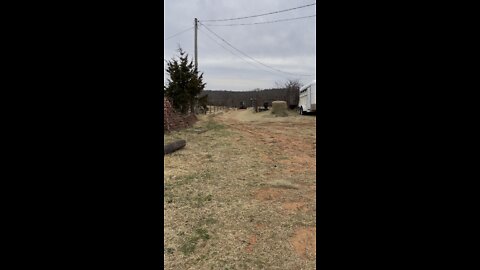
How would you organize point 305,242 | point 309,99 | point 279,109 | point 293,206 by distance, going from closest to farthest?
point 305,242
point 293,206
point 309,99
point 279,109

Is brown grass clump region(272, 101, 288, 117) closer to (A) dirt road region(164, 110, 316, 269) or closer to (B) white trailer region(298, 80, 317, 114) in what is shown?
(B) white trailer region(298, 80, 317, 114)

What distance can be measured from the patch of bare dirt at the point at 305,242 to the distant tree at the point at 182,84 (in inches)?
483

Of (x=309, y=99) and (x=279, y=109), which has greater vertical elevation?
(x=309, y=99)

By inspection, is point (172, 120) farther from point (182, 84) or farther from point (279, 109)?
point (279, 109)

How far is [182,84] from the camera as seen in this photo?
1475 cm

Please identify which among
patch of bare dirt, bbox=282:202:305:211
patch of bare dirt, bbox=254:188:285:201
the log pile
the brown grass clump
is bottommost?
patch of bare dirt, bbox=282:202:305:211

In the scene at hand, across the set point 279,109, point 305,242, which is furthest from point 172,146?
point 279,109

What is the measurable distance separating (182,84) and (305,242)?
12.9 meters

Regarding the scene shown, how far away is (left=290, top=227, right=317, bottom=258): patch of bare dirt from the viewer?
2531mm

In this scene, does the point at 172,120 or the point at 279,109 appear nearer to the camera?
the point at 172,120

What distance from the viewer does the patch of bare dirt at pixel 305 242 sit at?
2531 millimetres

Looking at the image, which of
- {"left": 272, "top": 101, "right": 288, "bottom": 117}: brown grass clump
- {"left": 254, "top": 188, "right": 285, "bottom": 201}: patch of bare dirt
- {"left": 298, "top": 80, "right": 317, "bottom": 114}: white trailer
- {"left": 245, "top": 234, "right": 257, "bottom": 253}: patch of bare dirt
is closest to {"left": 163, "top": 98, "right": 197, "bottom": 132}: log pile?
{"left": 254, "top": 188, "right": 285, "bottom": 201}: patch of bare dirt
